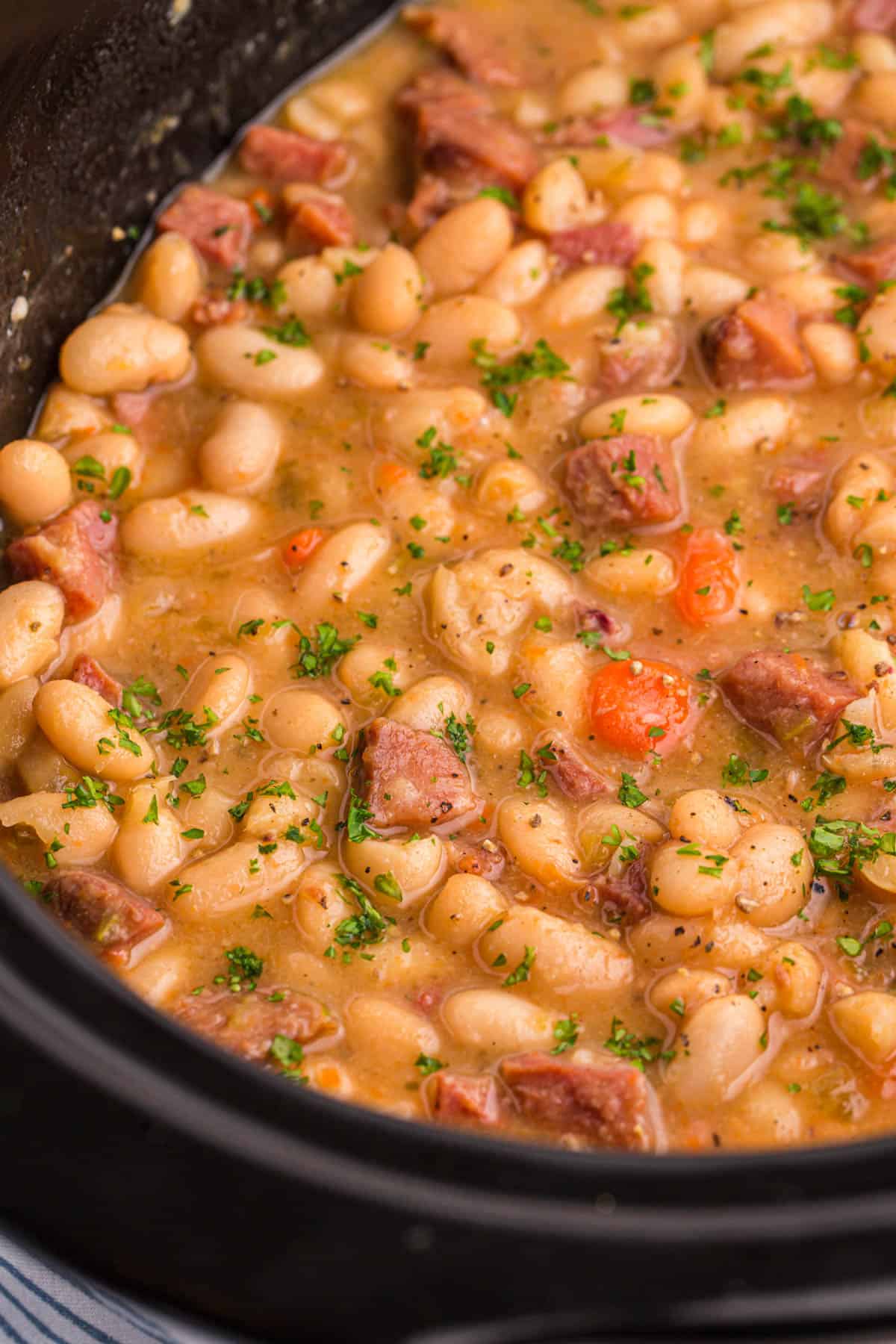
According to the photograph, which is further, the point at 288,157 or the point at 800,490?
the point at 288,157

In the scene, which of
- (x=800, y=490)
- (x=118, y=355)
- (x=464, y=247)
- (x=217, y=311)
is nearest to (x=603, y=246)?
(x=464, y=247)

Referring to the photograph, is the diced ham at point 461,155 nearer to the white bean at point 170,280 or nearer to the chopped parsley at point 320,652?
the white bean at point 170,280

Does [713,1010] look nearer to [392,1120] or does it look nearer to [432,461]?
[392,1120]

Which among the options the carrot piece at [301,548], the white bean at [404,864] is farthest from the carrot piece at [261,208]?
the white bean at [404,864]

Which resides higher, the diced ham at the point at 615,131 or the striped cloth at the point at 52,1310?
the diced ham at the point at 615,131

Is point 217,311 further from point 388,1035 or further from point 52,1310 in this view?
point 52,1310
